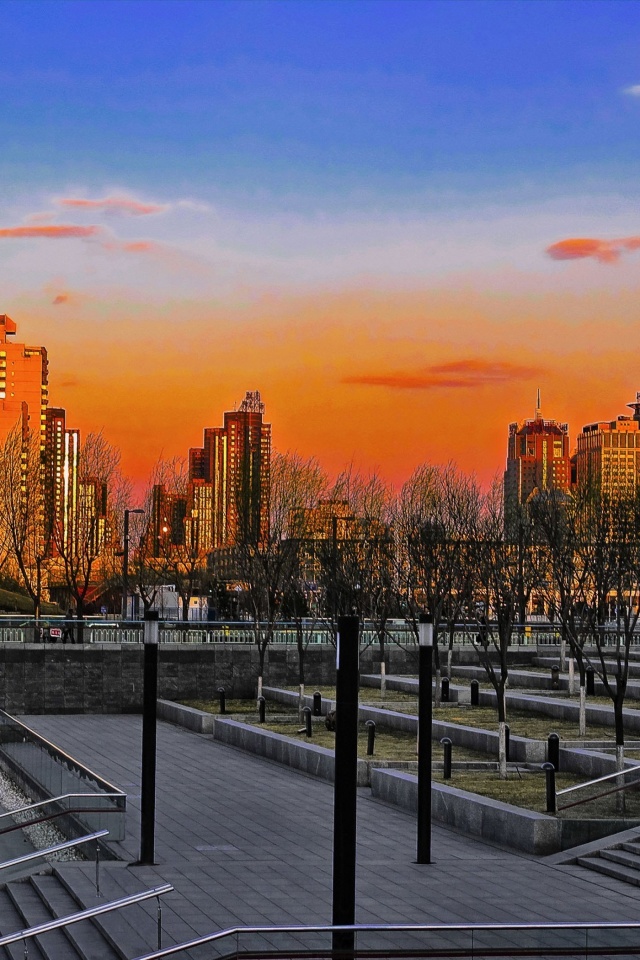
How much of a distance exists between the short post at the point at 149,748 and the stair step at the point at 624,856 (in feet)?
19.3

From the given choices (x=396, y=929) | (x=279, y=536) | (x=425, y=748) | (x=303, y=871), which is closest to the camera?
(x=396, y=929)

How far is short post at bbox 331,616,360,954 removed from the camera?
12.0 m

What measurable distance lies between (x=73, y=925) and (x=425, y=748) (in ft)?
16.6

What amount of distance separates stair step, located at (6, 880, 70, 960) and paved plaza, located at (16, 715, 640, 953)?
557 mm

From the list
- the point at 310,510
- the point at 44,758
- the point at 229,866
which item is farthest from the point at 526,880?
the point at 310,510

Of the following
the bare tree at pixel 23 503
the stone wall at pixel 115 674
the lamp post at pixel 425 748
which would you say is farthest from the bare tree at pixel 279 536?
the lamp post at pixel 425 748

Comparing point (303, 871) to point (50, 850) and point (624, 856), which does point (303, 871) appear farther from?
point (624, 856)

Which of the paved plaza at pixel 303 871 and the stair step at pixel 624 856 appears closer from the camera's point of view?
the paved plaza at pixel 303 871

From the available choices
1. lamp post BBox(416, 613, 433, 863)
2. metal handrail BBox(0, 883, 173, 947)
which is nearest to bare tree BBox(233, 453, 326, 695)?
lamp post BBox(416, 613, 433, 863)

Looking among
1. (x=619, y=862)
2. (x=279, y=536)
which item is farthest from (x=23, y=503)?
(x=619, y=862)

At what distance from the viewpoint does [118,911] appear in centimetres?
1374

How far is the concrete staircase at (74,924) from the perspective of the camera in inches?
526

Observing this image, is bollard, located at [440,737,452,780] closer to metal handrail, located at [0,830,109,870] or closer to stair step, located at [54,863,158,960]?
metal handrail, located at [0,830,109,870]

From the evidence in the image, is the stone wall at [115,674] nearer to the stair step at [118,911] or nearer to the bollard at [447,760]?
the bollard at [447,760]
